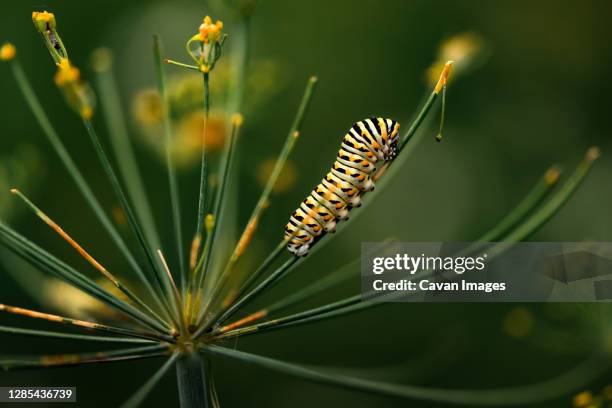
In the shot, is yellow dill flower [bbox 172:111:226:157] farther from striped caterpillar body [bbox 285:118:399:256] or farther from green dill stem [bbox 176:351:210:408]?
green dill stem [bbox 176:351:210:408]

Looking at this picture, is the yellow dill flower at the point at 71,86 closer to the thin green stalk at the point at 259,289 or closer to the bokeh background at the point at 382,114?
the thin green stalk at the point at 259,289

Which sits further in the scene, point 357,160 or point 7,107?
point 7,107

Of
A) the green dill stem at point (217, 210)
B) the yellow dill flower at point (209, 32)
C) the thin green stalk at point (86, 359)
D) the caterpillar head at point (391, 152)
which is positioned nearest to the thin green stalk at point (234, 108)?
the green dill stem at point (217, 210)

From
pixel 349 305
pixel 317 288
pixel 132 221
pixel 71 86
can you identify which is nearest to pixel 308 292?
pixel 317 288

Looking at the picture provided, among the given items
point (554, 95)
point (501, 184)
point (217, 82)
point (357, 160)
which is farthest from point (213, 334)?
point (554, 95)

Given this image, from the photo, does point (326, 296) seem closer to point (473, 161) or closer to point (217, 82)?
point (473, 161)

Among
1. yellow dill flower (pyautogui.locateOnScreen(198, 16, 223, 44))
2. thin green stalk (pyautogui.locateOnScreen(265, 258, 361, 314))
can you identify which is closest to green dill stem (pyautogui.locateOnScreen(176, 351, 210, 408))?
thin green stalk (pyautogui.locateOnScreen(265, 258, 361, 314))

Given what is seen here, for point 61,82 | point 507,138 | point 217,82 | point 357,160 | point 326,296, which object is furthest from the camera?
point 507,138
